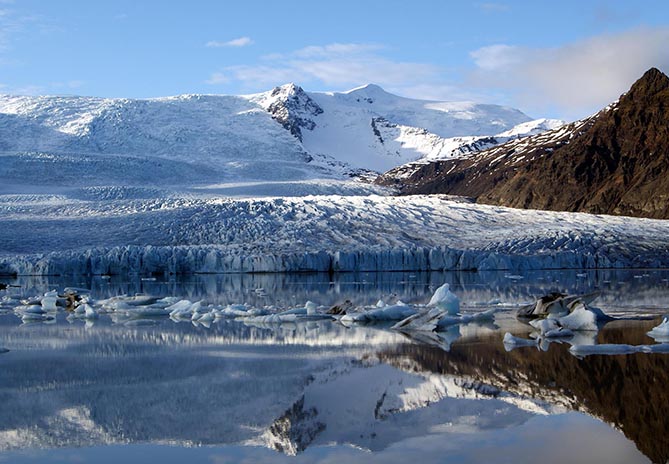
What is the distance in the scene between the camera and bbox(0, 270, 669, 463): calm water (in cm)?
476

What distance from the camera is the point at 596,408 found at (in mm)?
5648

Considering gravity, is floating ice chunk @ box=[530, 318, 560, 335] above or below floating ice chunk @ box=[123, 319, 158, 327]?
above

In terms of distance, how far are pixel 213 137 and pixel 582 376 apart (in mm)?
Result: 66470

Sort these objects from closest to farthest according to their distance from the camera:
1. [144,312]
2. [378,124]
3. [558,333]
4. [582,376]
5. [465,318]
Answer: [582,376]
[558,333]
[465,318]
[144,312]
[378,124]

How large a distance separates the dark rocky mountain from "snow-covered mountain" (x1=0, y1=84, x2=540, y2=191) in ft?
57.0

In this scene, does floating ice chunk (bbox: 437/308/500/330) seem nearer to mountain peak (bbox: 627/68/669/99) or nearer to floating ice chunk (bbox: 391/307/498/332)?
floating ice chunk (bbox: 391/307/498/332)

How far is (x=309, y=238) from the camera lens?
1329 inches

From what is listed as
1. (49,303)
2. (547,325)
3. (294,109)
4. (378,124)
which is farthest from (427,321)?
(378,124)

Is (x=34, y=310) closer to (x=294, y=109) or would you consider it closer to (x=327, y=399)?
(x=327, y=399)

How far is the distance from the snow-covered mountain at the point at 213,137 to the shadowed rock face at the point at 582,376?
46402 mm

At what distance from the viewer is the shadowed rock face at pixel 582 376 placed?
5.17 m

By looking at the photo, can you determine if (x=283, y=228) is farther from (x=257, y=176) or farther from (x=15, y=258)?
(x=257, y=176)

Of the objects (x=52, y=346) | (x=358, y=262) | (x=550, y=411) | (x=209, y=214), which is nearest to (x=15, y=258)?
(x=209, y=214)

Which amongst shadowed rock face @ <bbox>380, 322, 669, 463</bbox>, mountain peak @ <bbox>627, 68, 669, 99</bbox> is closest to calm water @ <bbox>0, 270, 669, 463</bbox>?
shadowed rock face @ <bbox>380, 322, 669, 463</bbox>
